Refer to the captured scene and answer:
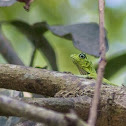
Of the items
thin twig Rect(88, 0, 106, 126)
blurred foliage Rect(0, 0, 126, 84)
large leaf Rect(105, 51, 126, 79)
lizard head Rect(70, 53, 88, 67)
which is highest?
blurred foliage Rect(0, 0, 126, 84)

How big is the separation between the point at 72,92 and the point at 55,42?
2399 mm

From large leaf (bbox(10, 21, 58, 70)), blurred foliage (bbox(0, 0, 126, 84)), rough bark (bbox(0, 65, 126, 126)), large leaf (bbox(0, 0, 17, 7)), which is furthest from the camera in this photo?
blurred foliage (bbox(0, 0, 126, 84))

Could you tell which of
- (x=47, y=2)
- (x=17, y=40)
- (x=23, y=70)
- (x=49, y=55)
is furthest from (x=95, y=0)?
(x=23, y=70)

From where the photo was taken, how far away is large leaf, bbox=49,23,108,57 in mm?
2762

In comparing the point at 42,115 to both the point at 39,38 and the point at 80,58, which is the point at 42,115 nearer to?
the point at 39,38

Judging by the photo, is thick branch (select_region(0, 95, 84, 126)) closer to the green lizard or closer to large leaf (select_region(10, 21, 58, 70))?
large leaf (select_region(10, 21, 58, 70))

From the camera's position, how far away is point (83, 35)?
298 centimetres

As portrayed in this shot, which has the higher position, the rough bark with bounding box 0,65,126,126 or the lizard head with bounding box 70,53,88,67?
the lizard head with bounding box 70,53,88,67

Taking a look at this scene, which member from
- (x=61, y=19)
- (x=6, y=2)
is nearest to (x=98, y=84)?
(x=6, y=2)

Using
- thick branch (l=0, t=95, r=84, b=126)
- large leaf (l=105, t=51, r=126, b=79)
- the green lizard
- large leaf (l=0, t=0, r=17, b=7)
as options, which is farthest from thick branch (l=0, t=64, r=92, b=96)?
the green lizard

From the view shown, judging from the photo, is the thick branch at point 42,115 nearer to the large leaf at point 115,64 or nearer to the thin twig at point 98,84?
the thin twig at point 98,84

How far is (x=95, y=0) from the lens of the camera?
4.61 meters

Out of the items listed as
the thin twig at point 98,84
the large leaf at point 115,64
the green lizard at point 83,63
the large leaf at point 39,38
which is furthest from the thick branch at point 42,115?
the green lizard at point 83,63

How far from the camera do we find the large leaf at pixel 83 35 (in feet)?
9.06
